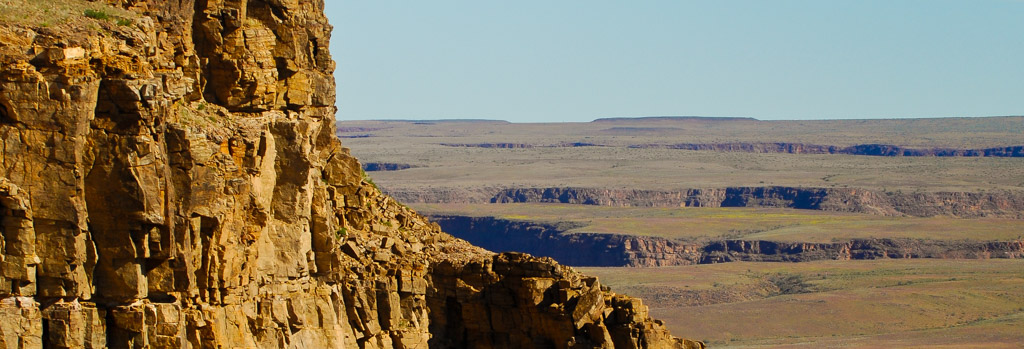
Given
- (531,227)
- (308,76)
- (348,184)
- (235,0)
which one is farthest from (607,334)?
(531,227)

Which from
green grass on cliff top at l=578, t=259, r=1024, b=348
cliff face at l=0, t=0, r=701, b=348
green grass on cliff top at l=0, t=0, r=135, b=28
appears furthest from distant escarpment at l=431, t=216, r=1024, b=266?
green grass on cliff top at l=0, t=0, r=135, b=28

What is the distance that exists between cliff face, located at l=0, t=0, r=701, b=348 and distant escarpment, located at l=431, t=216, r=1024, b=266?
133768 mm

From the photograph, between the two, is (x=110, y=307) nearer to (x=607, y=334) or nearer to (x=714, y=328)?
(x=607, y=334)

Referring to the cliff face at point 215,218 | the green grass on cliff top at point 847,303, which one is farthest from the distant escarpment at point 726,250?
the cliff face at point 215,218

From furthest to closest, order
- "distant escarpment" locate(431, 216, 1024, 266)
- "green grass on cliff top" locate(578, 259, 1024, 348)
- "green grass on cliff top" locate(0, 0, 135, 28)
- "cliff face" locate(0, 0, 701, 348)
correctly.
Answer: "distant escarpment" locate(431, 216, 1024, 266) < "green grass on cliff top" locate(578, 259, 1024, 348) < "green grass on cliff top" locate(0, 0, 135, 28) < "cliff face" locate(0, 0, 701, 348)

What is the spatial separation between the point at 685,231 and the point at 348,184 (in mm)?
152731

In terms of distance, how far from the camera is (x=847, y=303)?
435 ft

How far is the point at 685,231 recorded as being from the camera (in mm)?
193625

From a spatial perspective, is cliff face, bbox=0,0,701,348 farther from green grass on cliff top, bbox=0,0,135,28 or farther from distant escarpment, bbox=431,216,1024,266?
distant escarpment, bbox=431,216,1024,266

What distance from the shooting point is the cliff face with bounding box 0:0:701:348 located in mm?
27547

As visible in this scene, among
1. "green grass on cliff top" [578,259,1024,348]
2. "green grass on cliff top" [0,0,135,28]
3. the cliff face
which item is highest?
"green grass on cliff top" [0,0,135,28]

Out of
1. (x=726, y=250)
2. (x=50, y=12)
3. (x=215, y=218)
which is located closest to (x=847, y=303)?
(x=726, y=250)

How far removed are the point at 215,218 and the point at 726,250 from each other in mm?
154533

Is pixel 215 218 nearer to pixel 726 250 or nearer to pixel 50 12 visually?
pixel 50 12
